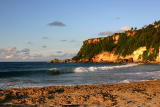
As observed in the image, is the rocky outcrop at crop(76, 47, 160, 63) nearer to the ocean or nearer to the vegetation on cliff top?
the vegetation on cliff top

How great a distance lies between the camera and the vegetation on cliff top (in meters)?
62.0

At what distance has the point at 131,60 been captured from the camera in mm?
68438

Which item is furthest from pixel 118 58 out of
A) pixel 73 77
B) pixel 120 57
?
pixel 73 77

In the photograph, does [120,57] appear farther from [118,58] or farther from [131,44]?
[131,44]

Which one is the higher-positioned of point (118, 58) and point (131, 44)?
point (131, 44)

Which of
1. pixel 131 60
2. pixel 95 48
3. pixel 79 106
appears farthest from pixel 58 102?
pixel 95 48

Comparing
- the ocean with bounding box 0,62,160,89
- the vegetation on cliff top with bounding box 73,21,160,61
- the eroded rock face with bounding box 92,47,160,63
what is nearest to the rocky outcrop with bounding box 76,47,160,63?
the eroded rock face with bounding box 92,47,160,63

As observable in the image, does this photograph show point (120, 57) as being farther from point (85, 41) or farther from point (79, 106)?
point (79, 106)

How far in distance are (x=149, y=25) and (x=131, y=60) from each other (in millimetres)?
18595

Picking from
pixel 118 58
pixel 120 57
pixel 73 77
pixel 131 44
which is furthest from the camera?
pixel 118 58

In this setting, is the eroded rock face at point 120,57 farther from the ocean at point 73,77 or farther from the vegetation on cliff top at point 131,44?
the ocean at point 73,77

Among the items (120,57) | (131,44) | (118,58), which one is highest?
(131,44)

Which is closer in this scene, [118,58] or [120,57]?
[120,57]

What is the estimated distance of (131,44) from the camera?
246ft
